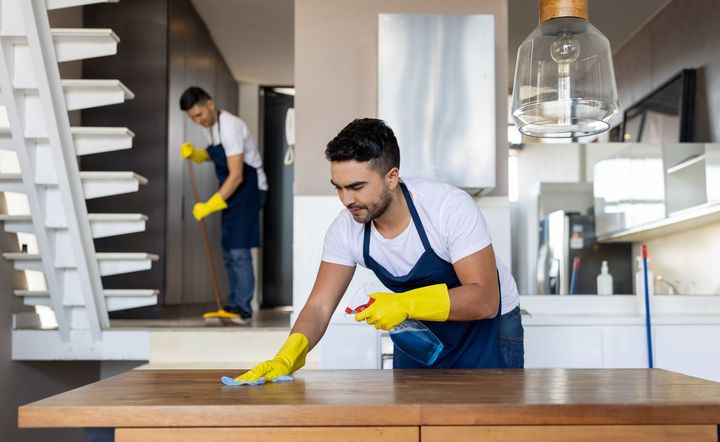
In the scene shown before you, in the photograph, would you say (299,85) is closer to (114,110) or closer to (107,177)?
(107,177)

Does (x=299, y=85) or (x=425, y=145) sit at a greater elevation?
(x=299, y=85)

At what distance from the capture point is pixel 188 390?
1762 millimetres

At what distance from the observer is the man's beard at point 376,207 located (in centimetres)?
220

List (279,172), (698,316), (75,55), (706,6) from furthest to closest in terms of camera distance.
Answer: (279,172) < (706,6) < (698,316) < (75,55)

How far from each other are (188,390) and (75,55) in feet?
6.44

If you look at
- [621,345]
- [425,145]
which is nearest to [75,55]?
[425,145]

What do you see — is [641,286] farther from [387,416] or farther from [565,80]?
[387,416]

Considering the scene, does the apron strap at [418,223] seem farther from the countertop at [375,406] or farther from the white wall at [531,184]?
the white wall at [531,184]

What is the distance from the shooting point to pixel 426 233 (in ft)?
Answer: 7.55

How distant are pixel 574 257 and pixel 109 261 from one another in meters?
2.18

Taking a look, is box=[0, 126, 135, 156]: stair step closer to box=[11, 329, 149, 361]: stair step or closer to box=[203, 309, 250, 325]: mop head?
box=[11, 329, 149, 361]: stair step

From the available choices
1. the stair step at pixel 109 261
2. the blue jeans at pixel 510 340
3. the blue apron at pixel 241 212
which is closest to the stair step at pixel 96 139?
the stair step at pixel 109 261

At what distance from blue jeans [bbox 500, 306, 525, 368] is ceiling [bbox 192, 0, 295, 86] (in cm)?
402

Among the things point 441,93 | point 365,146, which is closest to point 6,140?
point 441,93
